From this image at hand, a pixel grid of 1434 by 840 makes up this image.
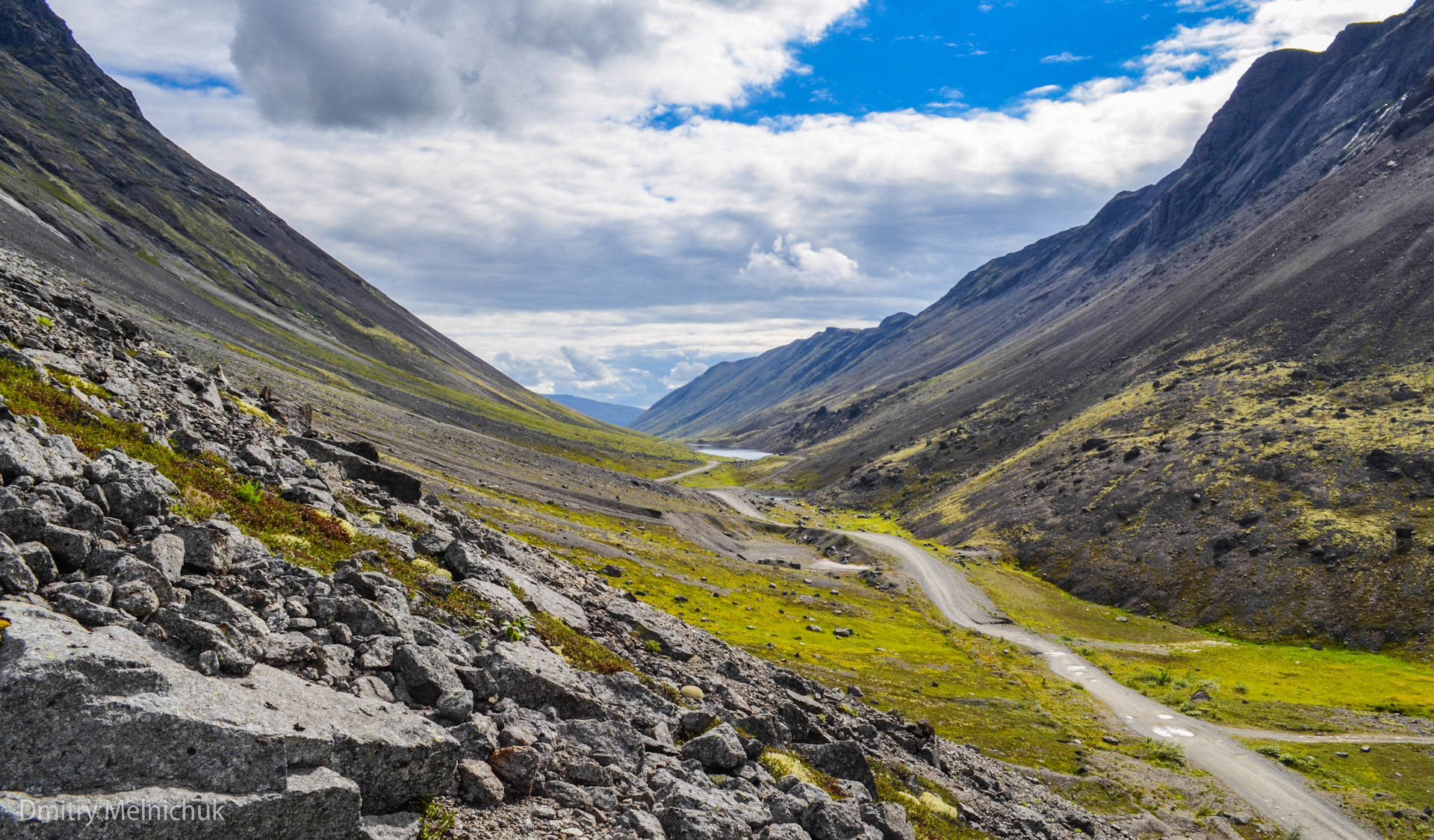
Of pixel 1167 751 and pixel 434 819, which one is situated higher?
pixel 434 819

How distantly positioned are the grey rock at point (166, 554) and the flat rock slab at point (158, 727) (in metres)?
2.27

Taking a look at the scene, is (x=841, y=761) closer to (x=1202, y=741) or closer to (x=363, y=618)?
(x=363, y=618)

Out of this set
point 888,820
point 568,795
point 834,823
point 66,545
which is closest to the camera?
point 66,545

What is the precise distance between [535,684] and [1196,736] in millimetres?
57639

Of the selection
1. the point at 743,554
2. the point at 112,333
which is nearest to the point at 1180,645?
the point at 743,554

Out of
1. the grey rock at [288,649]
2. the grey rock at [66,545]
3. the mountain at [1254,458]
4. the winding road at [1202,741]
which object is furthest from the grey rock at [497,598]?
the mountain at [1254,458]

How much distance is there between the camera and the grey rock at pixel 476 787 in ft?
40.3

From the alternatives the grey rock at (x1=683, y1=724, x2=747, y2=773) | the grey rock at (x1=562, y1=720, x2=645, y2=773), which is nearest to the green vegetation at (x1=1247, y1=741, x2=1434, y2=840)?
the grey rock at (x1=683, y1=724, x2=747, y2=773)

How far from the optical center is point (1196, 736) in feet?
169

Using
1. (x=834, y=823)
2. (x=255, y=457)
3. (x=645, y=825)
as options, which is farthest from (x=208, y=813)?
(x=255, y=457)

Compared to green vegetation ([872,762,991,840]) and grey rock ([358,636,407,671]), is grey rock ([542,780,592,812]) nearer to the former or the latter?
grey rock ([358,636,407,671])

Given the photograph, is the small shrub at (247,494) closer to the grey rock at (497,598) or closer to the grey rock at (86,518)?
the grey rock at (86,518)

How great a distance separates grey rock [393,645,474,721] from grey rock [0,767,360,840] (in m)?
3.64

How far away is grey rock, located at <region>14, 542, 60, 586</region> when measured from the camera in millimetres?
10516
